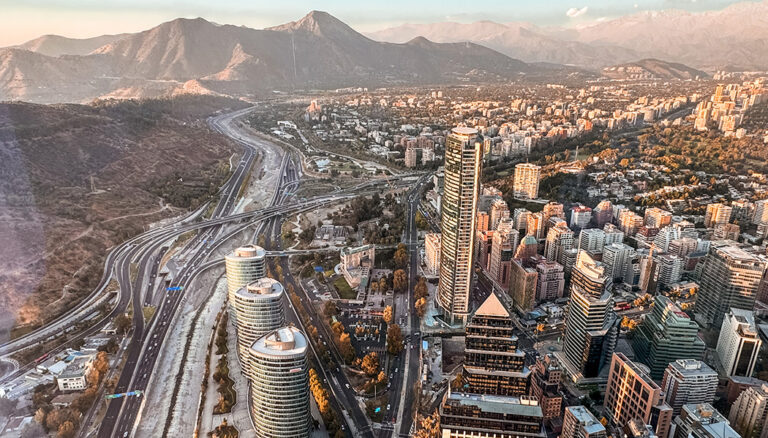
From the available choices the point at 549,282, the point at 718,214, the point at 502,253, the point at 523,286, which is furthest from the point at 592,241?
the point at 718,214

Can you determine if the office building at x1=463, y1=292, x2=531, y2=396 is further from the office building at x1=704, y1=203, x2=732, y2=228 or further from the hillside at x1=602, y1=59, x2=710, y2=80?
the hillside at x1=602, y1=59, x2=710, y2=80

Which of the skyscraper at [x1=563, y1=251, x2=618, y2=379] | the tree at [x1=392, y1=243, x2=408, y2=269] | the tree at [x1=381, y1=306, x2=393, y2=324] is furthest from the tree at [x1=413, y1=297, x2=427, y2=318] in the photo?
the skyscraper at [x1=563, y1=251, x2=618, y2=379]

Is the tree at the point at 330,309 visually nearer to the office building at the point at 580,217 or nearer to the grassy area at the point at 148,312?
the grassy area at the point at 148,312

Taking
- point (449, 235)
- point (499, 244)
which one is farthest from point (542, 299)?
point (449, 235)

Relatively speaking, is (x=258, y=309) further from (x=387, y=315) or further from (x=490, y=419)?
(x=490, y=419)

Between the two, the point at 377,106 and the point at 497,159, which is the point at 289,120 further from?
the point at 497,159
